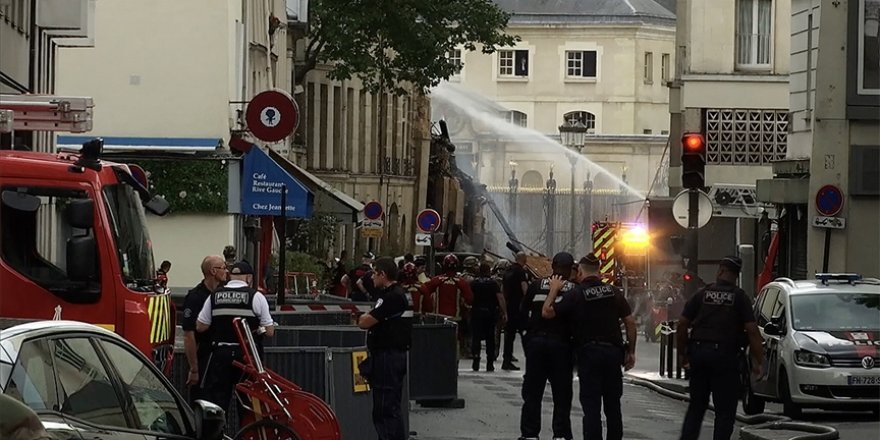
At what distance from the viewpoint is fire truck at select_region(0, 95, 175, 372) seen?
15125 mm

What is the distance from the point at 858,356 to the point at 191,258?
13762 mm

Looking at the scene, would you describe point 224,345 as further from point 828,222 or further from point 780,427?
point 828,222

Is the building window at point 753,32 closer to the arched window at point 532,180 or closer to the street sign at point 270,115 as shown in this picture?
the street sign at point 270,115

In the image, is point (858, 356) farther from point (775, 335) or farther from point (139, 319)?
point (139, 319)

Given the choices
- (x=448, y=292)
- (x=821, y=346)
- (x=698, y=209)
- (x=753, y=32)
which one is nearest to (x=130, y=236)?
(x=821, y=346)

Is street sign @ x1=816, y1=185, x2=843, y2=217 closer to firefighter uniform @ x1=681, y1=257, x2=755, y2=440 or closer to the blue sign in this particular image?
the blue sign

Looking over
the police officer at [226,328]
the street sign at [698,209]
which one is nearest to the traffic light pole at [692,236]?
the street sign at [698,209]

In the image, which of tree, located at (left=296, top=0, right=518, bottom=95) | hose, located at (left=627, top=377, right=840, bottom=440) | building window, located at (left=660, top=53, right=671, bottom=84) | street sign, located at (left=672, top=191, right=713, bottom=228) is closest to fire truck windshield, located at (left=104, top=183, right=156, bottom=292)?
hose, located at (left=627, top=377, right=840, bottom=440)

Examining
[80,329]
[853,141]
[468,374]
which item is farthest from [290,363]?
[853,141]

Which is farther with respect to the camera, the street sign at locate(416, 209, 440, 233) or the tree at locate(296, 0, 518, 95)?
the tree at locate(296, 0, 518, 95)

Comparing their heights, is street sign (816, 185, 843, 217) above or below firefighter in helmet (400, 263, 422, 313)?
above

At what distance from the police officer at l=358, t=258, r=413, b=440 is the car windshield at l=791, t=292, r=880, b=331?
6971mm

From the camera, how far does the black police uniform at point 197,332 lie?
15.1m

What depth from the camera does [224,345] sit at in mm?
14930
